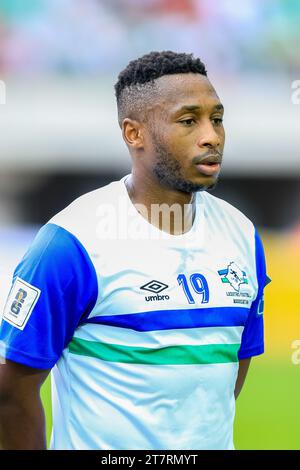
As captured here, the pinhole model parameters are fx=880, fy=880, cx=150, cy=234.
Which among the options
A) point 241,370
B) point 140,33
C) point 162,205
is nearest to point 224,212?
point 162,205

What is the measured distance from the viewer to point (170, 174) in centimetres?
304

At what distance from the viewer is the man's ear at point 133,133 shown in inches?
124

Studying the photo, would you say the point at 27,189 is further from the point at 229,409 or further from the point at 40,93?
the point at 229,409

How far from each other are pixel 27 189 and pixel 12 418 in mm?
16168

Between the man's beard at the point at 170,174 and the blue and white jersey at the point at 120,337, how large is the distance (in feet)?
0.73

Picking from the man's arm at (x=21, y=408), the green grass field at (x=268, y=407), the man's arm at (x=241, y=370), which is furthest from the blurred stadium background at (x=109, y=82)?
the man's arm at (x=21, y=408)

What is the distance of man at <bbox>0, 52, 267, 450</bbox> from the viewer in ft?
9.30

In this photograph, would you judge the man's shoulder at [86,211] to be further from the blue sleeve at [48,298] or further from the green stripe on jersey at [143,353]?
the green stripe on jersey at [143,353]

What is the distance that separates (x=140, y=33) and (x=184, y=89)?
560 inches

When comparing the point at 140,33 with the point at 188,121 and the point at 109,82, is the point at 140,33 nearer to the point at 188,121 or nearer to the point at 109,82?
the point at 109,82

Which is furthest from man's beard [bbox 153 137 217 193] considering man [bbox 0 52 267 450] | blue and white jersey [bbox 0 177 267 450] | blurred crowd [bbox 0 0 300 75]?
blurred crowd [bbox 0 0 300 75]

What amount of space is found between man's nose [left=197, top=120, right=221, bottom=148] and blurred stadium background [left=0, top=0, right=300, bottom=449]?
13.3 metres

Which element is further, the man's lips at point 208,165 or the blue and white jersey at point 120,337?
the man's lips at point 208,165

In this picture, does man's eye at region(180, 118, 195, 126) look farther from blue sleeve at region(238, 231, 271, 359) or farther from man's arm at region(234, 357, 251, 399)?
man's arm at region(234, 357, 251, 399)
